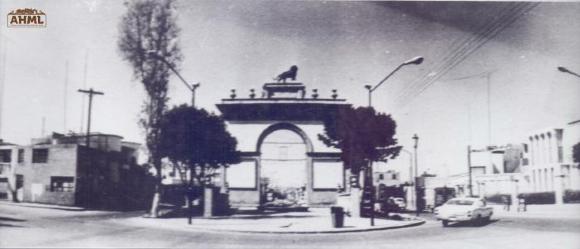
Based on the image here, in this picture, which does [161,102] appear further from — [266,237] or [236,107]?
[266,237]

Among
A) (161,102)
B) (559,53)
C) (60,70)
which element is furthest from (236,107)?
(559,53)

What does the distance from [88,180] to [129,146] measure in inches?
179

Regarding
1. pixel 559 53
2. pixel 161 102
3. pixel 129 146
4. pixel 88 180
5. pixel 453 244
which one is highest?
pixel 559 53

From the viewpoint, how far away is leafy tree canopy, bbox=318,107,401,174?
18.8m

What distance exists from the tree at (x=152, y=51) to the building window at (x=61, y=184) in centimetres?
716

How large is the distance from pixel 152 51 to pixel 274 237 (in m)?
7.56

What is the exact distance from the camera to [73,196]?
24.7 m

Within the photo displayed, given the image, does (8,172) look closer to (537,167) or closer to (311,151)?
(311,151)

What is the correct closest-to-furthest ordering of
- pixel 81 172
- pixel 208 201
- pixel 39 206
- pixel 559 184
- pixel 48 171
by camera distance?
pixel 559 184, pixel 208 201, pixel 39 206, pixel 48 171, pixel 81 172

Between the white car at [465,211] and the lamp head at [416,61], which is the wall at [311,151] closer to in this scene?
the white car at [465,211]

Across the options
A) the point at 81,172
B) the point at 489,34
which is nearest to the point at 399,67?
the point at 489,34

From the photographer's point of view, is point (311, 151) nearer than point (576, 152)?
No

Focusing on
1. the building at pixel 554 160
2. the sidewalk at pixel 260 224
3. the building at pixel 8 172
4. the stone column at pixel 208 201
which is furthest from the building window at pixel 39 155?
the building at pixel 554 160

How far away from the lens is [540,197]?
22.9m
